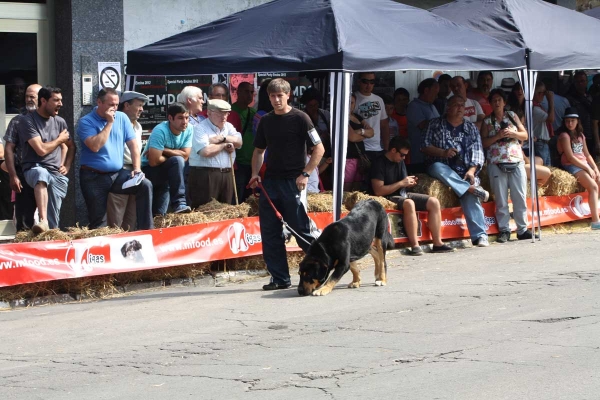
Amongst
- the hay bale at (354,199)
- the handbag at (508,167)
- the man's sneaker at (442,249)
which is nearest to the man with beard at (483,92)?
the handbag at (508,167)

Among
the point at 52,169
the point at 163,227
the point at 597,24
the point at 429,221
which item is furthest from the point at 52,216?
the point at 597,24

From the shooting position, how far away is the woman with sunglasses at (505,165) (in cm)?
1420

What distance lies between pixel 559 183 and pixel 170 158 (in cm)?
640

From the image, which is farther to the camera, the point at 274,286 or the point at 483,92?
the point at 483,92

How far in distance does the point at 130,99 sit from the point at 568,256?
18.5 ft

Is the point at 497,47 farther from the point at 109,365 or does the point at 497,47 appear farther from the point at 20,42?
the point at 109,365

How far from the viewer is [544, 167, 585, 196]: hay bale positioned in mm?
15258

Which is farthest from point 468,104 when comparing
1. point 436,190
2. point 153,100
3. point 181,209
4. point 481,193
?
point 181,209

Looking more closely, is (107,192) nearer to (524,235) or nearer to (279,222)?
(279,222)

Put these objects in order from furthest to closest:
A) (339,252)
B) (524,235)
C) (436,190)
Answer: (524,235) → (436,190) → (339,252)

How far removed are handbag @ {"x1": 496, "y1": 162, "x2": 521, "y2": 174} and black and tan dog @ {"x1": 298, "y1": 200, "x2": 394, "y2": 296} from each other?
13.9 ft

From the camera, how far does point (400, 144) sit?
1309 centimetres

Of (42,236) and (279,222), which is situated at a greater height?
(279,222)

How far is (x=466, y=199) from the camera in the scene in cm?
1389
